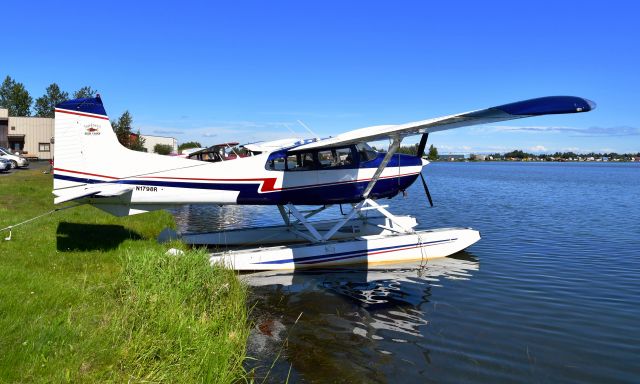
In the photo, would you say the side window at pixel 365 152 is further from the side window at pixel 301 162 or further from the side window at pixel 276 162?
the side window at pixel 276 162

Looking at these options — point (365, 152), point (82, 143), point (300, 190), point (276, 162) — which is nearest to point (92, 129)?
point (82, 143)

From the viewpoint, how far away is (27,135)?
5916 centimetres

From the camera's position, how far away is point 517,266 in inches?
415

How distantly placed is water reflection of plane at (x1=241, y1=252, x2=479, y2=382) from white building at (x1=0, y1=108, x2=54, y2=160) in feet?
197

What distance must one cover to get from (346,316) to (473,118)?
389cm

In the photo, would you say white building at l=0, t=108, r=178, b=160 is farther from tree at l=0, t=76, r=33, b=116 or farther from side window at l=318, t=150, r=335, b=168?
side window at l=318, t=150, r=335, b=168

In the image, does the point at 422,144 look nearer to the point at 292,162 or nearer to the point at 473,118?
the point at 292,162

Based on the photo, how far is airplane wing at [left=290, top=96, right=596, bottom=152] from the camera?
6484 mm

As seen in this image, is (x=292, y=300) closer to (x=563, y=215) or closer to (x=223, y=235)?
(x=223, y=235)

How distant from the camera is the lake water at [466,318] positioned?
539 cm

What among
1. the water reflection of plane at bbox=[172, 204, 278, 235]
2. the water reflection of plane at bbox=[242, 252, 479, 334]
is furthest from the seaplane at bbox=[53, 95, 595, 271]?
the water reflection of plane at bbox=[172, 204, 278, 235]

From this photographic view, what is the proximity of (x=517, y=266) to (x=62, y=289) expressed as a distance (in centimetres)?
910

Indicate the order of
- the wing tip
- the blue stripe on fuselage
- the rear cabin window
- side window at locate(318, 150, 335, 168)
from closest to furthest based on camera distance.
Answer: the wing tip, the blue stripe on fuselage, the rear cabin window, side window at locate(318, 150, 335, 168)

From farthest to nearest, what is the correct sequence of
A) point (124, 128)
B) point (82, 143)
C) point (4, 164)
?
point (124, 128)
point (4, 164)
point (82, 143)
